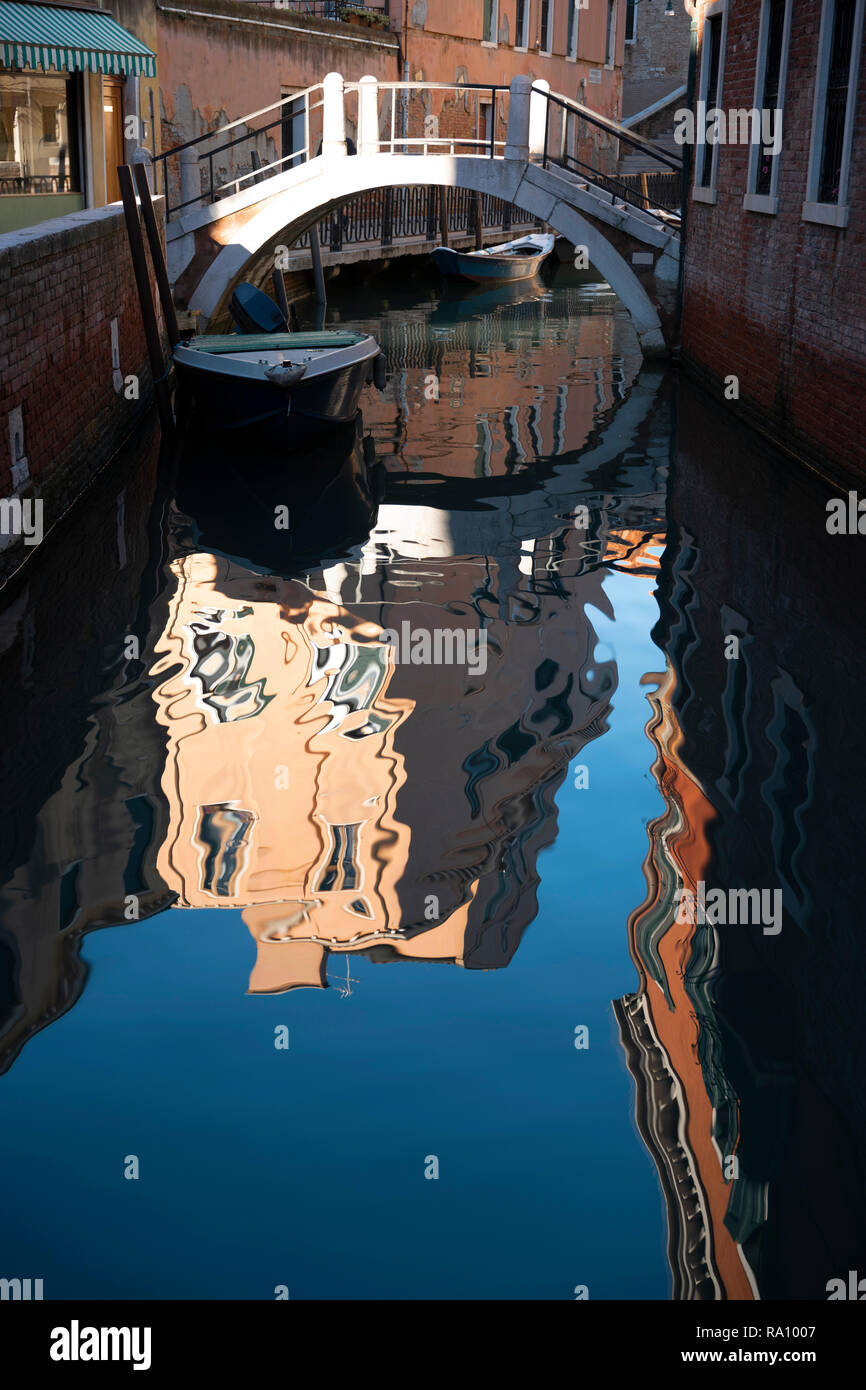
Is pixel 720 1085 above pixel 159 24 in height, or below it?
below

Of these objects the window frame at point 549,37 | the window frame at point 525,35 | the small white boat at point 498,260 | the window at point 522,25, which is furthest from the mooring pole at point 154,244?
the window frame at point 549,37

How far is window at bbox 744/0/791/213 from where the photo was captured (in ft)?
35.1

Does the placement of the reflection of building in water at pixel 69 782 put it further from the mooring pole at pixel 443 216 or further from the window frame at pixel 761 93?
the mooring pole at pixel 443 216

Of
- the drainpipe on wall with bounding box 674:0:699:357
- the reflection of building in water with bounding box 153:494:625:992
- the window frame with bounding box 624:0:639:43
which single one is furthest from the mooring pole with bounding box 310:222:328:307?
the window frame with bounding box 624:0:639:43

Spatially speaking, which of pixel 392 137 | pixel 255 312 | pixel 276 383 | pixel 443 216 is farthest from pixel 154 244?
pixel 443 216

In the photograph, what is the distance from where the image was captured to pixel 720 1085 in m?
3.32

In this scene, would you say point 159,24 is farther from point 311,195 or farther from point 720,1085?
point 720,1085

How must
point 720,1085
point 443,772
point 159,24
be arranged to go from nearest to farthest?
1. point 720,1085
2. point 443,772
3. point 159,24

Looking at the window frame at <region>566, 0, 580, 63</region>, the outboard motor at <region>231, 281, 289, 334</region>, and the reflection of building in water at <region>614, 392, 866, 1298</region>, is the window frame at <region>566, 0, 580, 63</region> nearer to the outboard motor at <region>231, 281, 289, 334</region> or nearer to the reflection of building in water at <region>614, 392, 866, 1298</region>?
the outboard motor at <region>231, 281, 289, 334</region>

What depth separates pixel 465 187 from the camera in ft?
49.2

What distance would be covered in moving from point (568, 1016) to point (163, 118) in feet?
54.0

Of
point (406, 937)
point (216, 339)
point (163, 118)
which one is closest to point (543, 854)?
point (406, 937)

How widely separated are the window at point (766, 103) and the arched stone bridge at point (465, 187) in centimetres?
343

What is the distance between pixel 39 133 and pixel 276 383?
20.6 ft
